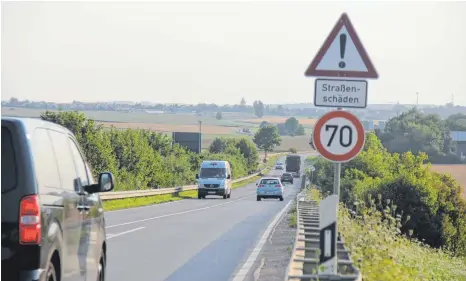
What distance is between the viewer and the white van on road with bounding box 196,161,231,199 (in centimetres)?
5725

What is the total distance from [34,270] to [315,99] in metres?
4.60

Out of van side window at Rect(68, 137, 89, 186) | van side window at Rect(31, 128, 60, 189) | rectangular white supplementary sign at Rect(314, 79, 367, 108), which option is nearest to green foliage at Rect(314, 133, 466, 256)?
rectangular white supplementary sign at Rect(314, 79, 367, 108)

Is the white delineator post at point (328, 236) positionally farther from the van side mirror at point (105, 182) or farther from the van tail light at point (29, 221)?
the van tail light at point (29, 221)

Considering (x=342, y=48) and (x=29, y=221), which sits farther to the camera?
(x=342, y=48)

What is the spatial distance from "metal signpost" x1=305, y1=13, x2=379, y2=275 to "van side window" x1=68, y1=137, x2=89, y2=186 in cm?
254

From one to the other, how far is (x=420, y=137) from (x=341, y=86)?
234ft

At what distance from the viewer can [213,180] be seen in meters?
57.4

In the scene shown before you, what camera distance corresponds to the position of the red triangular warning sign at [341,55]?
10.8 meters

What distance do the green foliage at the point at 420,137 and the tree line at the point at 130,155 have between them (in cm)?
1749

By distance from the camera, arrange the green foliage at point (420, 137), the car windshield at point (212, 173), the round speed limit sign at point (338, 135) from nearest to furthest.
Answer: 1. the round speed limit sign at point (338, 135)
2. the car windshield at point (212, 173)
3. the green foliage at point (420, 137)

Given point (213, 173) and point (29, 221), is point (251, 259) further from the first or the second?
point (213, 173)

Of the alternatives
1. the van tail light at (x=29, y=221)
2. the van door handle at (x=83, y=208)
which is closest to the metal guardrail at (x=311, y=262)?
the van door handle at (x=83, y=208)

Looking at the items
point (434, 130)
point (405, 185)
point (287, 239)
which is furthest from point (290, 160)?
point (287, 239)

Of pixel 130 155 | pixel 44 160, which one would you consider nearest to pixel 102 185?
pixel 44 160
